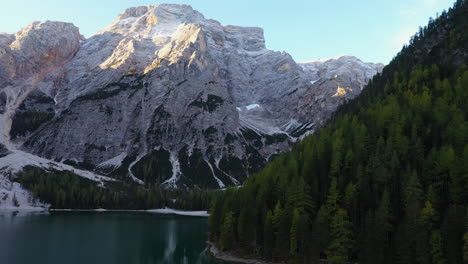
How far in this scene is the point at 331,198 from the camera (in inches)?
3179

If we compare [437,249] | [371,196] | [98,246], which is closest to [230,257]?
[371,196]

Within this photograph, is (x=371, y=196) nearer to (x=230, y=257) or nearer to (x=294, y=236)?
(x=294, y=236)

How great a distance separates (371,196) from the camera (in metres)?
79.6

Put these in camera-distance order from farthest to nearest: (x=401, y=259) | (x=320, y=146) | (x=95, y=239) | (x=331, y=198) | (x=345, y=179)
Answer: (x=95, y=239)
(x=320, y=146)
(x=345, y=179)
(x=331, y=198)
(x=401, y=259)

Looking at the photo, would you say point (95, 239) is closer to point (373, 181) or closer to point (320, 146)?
point (320, 146)

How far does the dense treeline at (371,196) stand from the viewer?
220 feet

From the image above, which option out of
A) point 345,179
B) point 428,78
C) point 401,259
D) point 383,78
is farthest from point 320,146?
point 383,78

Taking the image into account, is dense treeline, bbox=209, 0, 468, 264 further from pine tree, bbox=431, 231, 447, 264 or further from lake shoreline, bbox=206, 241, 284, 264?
lake shoreline, bbox=206, 241, 284, 264

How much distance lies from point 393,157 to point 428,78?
194 feet

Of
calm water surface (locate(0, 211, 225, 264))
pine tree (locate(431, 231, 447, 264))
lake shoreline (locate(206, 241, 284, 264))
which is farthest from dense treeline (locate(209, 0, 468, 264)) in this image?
calm water surface (locate(0, 211, 225, 264))

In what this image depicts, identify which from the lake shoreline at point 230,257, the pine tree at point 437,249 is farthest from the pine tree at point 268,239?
the pine tree at point 437,249

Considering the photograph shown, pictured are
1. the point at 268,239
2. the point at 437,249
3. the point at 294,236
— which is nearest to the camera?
the point at 437,249

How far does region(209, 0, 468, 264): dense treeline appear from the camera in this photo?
67125 millimetres

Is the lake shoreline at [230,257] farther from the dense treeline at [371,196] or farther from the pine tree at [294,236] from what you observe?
the pine tree at [294,236]
